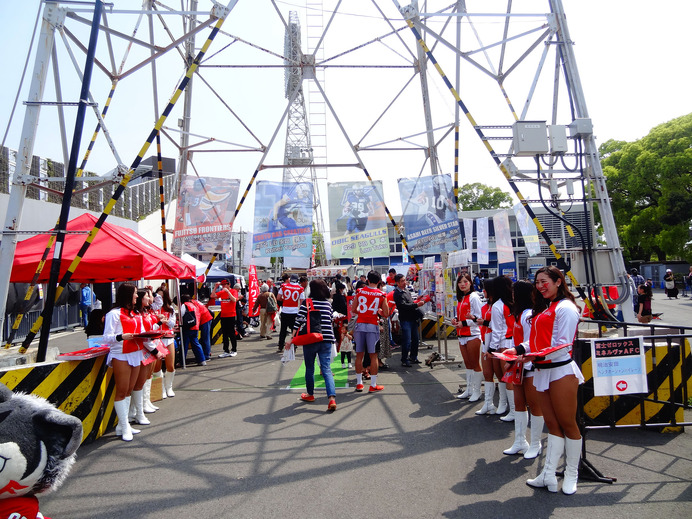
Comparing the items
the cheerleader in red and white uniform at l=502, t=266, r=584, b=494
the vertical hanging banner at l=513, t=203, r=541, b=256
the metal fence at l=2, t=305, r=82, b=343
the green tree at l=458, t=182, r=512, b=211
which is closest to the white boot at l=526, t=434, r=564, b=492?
the cheerleader in red and white uniform at l=502, t=266, r=584, b=494

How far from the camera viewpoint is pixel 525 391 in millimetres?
4793

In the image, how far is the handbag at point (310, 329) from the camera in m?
7.57

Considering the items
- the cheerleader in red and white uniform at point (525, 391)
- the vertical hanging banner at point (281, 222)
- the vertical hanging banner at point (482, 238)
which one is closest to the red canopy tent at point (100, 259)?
the vertical hanging banner at point (281, 222)

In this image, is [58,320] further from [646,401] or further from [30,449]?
[646,401]

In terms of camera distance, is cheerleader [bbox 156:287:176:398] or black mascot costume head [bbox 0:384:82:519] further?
cheerleader [bbox 156:287:176:398]

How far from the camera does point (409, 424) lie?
654 centimetres

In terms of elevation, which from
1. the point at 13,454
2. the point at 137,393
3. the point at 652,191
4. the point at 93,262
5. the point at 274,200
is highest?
the point at 652,191

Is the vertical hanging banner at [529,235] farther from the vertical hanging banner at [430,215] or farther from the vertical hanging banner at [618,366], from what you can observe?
the vertical hanging banner at [618,366]

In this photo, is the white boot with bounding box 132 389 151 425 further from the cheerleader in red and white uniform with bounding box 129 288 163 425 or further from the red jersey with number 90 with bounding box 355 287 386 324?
the red jersey with number 90 with bounding box 355 287 386 324

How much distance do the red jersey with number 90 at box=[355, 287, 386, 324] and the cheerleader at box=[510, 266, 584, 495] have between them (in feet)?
13.7

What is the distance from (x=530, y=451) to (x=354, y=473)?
1.85m

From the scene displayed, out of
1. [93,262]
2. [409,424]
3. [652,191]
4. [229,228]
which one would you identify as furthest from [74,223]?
[652,191]

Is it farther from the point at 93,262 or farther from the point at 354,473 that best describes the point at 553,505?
the point at 93,262

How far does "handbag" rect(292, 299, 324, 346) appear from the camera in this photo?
24.8 feet
